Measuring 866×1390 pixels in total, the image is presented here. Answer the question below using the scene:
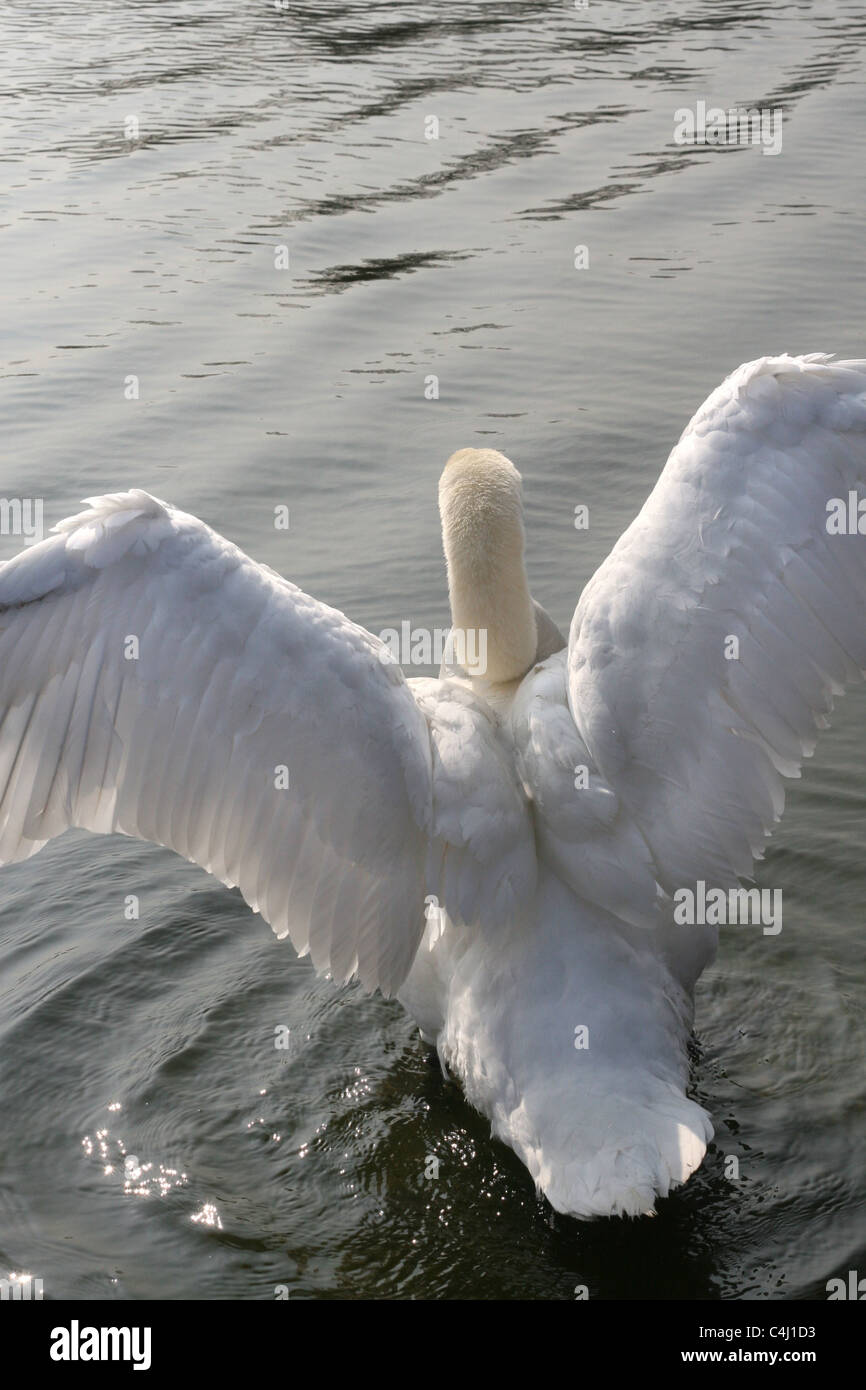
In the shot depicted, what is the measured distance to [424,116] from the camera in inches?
583

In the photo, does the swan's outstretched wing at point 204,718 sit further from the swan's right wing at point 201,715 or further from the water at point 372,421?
the water at point 372,421

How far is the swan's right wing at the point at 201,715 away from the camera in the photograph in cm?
381

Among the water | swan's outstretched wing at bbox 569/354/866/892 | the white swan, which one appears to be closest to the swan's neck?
the white swan

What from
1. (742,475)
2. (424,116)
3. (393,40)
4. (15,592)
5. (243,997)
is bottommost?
(243,997)

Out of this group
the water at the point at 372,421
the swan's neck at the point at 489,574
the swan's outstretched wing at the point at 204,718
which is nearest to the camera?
the swan's outstretched wing at the point at 204,718

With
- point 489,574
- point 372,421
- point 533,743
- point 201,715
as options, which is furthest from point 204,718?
point 372,421

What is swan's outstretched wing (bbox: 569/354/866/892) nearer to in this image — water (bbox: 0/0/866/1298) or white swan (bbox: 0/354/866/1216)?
white swan (bbox: 0/354/866/1216)

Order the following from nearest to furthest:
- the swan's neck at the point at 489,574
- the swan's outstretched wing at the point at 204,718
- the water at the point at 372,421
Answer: the swan's outstretched wing at the point at 204,718
the water at the point at 372,421
the swan's neck at the point at 489,574

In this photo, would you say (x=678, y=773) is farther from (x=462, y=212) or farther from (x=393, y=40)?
(x=393, y=40)

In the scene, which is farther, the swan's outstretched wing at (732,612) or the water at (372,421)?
the water at (372,421)

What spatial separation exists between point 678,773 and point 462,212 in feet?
30.8

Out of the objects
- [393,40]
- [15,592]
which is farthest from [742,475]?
[393,40]

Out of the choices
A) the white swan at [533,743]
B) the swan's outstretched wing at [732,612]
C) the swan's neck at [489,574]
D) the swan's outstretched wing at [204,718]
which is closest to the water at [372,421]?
the white swan at [533,743]

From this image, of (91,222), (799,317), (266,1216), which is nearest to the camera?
(266,1216)
